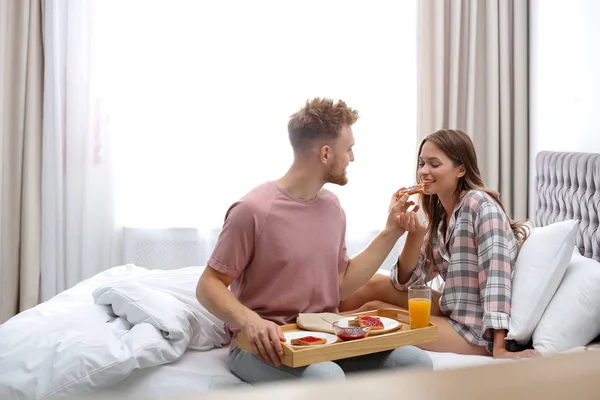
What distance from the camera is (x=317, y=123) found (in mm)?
2543

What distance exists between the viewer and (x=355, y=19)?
5047 millimetres

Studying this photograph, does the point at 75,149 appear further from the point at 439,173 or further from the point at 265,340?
the point at 265,340

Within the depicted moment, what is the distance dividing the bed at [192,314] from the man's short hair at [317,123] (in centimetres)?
71

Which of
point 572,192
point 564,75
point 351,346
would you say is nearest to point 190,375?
point 351,346

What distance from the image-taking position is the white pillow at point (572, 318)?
2.45m

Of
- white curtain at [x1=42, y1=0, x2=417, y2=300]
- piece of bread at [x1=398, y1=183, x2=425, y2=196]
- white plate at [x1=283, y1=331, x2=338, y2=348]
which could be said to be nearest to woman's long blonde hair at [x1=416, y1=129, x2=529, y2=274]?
piece of bread at [x1=398, y1=183, x2=425, y2=196]

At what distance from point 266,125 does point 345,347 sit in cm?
303

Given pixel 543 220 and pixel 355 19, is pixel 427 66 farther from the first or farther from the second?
pixel 543 220

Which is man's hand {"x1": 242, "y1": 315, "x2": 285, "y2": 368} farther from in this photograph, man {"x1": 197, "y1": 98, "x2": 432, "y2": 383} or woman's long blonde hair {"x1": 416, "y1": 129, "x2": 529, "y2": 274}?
woman's long blonde hair {"x1": 416, "y1": 129, "x2": 529, "y2": 274}

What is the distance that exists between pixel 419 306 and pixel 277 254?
1.54 feet

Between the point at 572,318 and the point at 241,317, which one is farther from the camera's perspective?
the point at 572,318

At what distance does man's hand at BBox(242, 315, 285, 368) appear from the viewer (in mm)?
2123

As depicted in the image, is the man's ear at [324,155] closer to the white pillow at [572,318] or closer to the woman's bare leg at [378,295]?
the woman's bare leg at [378,295]

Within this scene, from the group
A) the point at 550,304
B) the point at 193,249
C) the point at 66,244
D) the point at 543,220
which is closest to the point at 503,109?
the point at 543,220
